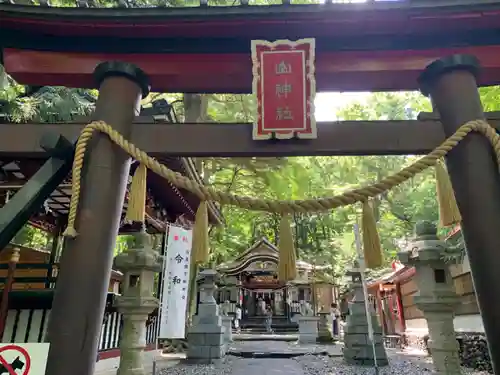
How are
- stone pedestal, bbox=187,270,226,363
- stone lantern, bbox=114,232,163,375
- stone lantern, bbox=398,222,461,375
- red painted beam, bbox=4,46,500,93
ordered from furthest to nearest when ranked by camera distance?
stone pedestal, bbox=187,270,226,363 < stone lantern, bbox=114,232,163,375 < stone lantern, bbox=398,222,461,375 < red painted beam, bbox=4,46,500,93

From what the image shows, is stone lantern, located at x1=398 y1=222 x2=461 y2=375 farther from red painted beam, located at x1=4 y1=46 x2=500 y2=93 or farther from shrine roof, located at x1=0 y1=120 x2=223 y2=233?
→ shrine roof, located at x1=0 y1=120 x2=223 y2=233

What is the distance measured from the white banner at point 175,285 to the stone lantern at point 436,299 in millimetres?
3363

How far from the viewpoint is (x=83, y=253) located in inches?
108

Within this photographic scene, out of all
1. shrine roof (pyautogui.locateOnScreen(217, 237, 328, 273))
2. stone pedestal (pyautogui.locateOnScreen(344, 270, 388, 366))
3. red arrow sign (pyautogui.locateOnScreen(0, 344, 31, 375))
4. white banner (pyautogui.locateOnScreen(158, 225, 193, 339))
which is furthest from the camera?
shrine roof (pyautogui.locateOnScreen(217, 237, 328, 273))

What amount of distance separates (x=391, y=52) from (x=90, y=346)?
3381 millimetres

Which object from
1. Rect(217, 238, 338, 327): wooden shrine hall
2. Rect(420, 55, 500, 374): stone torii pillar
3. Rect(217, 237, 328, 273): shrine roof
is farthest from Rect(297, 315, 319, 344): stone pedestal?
Rect(420, 55, 500, 374): stone torii pillar

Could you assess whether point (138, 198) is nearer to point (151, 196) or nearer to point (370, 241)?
point (370, 241)

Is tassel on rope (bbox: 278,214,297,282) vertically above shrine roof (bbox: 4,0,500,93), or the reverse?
shrine roof (bbox: 4,0,500,93)

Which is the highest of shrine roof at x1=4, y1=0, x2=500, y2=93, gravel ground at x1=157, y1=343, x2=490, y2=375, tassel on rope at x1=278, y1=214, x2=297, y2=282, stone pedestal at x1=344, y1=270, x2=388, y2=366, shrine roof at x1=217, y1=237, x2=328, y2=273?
shrine roof at x1=217, y1=237, x2=328, y2=273

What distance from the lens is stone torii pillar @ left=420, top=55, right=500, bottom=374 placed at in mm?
2678

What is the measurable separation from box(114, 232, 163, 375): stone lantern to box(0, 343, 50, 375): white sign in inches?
102

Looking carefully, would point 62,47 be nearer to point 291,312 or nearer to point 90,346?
point 90,346

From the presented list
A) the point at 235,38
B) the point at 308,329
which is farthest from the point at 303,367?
the point at 235,38

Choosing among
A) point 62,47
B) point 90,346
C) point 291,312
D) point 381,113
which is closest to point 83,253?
point 90,346
